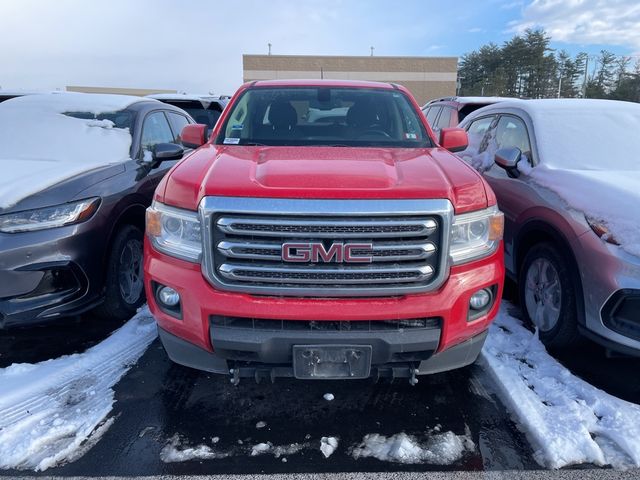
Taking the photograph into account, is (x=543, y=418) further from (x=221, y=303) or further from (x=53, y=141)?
(x=53, y=141)

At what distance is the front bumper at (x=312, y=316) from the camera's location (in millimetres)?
2396

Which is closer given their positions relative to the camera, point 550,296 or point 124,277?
point 550,296

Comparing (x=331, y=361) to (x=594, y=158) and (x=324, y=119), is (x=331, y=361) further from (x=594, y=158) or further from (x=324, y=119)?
(x=594, y=158)

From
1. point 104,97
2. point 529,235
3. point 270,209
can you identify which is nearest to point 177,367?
point 270,209

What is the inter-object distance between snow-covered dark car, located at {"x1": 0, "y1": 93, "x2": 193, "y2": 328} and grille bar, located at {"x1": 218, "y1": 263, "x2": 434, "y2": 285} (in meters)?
1.58

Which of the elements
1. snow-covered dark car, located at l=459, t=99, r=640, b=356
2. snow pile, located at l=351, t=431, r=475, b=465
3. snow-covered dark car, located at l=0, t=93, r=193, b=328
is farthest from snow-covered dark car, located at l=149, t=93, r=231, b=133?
snow pile, located at l=351, t=431, r=475, b=465

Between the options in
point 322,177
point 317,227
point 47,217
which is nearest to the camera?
point 317,227

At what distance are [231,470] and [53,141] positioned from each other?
357 centimetres

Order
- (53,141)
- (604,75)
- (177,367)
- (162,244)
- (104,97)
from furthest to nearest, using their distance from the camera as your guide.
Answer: (604,75) → (104,97) → (53,141) → (177,367) → (162,244)

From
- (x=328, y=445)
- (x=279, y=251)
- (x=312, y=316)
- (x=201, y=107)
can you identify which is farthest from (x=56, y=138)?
(x=201, y=107)

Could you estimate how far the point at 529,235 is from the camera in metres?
3.91

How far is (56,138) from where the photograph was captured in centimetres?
447

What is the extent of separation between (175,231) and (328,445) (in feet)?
4.71

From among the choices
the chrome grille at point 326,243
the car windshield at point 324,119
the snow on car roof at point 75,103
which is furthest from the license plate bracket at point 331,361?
the snow on car roof at point 75,103
